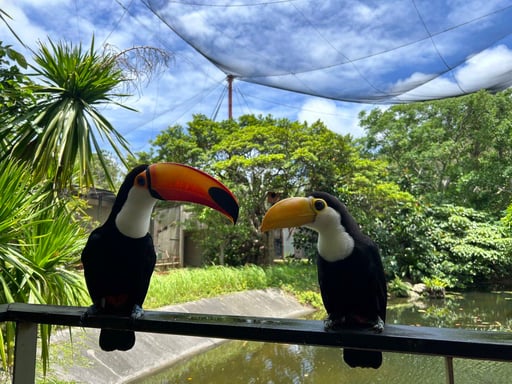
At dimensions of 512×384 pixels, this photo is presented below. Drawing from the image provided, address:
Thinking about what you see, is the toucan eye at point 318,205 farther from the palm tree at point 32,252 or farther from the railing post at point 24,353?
the palm tree at point 32,252

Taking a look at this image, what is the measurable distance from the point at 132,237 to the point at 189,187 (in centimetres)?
30

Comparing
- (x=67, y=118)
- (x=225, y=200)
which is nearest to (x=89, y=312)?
(x=225, y=200)

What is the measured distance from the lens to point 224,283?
731 centimetres

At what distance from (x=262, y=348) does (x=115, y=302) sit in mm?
4397

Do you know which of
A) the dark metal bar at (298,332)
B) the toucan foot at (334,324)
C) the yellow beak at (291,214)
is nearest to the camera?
the dark metal bar at (298,332)

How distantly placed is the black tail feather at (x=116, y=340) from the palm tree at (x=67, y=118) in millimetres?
1992

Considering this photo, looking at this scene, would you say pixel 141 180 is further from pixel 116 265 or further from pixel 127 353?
pixel 127 353

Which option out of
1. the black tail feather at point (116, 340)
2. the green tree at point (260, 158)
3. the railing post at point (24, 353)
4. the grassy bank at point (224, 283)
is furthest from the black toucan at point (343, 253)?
the green tree at point (260, 158)

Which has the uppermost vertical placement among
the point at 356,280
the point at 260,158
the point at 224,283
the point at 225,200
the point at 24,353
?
the point at 260,158

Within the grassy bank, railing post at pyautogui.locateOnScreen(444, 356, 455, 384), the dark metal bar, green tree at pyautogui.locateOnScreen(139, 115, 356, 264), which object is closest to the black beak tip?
the dark metal bar

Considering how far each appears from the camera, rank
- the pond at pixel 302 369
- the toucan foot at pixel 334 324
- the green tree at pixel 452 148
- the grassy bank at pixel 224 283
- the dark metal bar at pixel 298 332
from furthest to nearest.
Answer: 1. the green tree at pixel 452 148
2. the grassy bank at pixel 224 283
3. the pond at pixel 302 369
4. the toucan foot at pixel 334 324
5. the dark metal bar at pixel 298 332

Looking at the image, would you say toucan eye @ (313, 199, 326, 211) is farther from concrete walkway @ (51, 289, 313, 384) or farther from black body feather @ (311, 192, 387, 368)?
concrete walkway @ (51, 289, 313, 384)

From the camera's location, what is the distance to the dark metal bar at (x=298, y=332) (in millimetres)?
841

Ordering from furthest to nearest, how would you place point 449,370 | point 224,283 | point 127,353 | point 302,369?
1. point 224,283
2. point 302,369
3. point 127,353
4. point 449,370
